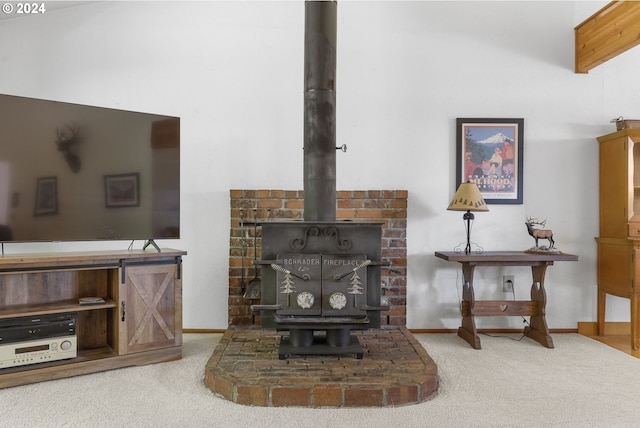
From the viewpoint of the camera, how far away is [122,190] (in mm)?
2801

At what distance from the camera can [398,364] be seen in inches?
97.0

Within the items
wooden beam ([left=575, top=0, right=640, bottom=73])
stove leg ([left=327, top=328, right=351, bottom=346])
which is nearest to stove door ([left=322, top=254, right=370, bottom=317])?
stove leg ([left=327, top=328, right=351, bottom=346])

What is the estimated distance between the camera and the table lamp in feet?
10.5

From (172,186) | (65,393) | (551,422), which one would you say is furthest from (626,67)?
(65,393)

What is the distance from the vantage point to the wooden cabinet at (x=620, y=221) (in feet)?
10.3

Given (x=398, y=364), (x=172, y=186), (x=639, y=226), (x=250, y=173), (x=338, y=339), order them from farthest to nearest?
(x=250, y=173) < (x=639, y=226) < (x=172, y=186) < (x=338, y=339) < (x=398, y=364)

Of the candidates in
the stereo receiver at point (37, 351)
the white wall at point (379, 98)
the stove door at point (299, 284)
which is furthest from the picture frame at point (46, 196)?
the stove door at point (299, 284)

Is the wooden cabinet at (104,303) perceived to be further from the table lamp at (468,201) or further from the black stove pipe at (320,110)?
the table lamp at (468,201)

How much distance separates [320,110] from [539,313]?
A: 2119 mm

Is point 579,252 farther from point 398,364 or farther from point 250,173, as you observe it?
point 250,173

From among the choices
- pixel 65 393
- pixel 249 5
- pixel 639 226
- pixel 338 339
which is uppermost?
pixel 249 5

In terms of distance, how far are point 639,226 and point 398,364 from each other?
2146mm

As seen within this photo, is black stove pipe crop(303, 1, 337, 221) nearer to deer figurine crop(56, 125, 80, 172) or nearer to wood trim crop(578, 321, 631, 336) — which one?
deer figurine crop(56, 125, 80, 172)

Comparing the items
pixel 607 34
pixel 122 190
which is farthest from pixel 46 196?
pixel 607 34
